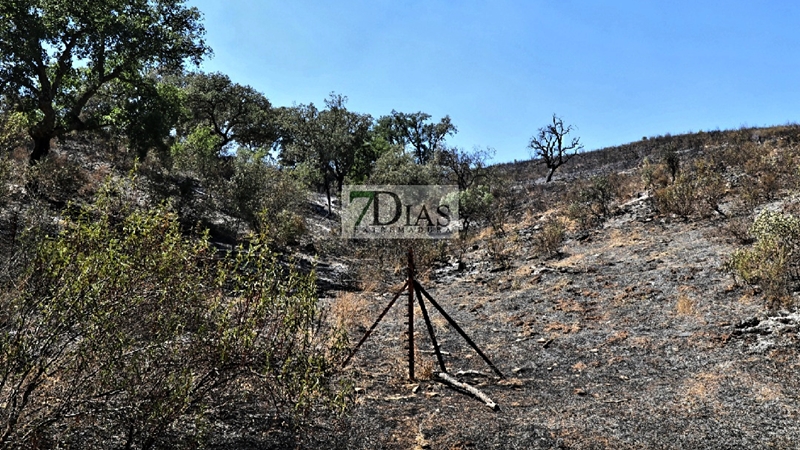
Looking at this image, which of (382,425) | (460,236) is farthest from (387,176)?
(382,425)

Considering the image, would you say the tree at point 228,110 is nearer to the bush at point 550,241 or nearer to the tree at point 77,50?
the tree at point 77,50

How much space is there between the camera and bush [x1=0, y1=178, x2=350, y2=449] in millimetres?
2967

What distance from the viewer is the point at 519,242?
1811 centimetres

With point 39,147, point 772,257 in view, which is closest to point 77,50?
point 39,147

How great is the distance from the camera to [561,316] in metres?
9.51

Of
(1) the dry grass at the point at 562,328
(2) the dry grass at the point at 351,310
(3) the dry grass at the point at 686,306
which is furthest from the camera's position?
(2) the dry grass at the point at 351,310

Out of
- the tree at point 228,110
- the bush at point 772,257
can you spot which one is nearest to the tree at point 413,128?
the tree at point 228,110

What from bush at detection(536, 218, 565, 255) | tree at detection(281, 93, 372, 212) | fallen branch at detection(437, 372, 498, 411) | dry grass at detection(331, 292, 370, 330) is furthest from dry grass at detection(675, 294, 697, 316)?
tree at detection(281, 93, 372, 212)

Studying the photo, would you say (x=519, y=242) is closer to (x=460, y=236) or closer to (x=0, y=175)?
(x=460, y=236)

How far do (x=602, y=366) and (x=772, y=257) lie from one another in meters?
4.36

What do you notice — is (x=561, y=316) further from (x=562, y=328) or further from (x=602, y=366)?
(x=602, y=366)

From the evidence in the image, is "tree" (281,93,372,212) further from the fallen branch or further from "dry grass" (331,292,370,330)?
the fallen branch

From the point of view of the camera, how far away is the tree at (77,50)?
12.8 m

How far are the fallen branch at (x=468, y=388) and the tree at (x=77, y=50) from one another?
13.2 metres
